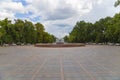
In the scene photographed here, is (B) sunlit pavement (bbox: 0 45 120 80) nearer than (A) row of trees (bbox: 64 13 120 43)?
Yes

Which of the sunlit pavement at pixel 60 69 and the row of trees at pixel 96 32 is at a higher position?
the row of trees at pixel 96 32

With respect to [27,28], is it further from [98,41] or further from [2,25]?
[98,41]

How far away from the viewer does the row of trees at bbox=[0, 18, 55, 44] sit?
8738 centimetres

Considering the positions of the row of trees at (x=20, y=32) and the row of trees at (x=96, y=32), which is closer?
the row of trees at (x=96, y=32)

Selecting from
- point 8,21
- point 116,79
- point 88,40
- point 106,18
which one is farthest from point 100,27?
point 116,79

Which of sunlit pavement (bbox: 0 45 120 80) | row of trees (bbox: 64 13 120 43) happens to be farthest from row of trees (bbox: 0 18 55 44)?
sunlit pavement (bbox: 0 45 120 80)

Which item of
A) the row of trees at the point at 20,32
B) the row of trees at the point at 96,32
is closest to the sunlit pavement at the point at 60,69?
the row of trees at the point at 96,32

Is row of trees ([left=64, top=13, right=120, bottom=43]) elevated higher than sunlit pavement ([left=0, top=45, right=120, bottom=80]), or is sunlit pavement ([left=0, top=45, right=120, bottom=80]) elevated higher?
row of trees ([left=64, top=13, right=120, bottom=43])

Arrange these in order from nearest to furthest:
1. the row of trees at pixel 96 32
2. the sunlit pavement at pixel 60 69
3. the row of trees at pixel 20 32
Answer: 1. the sunlit pavement at pixel 60 69
2. the row of trees at pixel 96 32
3. the row of trees at pixel 20 32

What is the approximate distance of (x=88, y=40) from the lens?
373 feet

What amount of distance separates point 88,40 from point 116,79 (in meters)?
103

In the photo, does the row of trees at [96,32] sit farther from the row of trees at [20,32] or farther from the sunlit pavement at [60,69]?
the sunlit pavement at [60,69]

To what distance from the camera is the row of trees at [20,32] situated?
87375 mm

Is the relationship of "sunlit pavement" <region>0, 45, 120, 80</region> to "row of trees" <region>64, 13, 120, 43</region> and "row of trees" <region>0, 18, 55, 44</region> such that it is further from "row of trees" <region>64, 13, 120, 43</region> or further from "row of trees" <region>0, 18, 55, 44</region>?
"row of trees" <region>0, 18, 55, 44</region>
